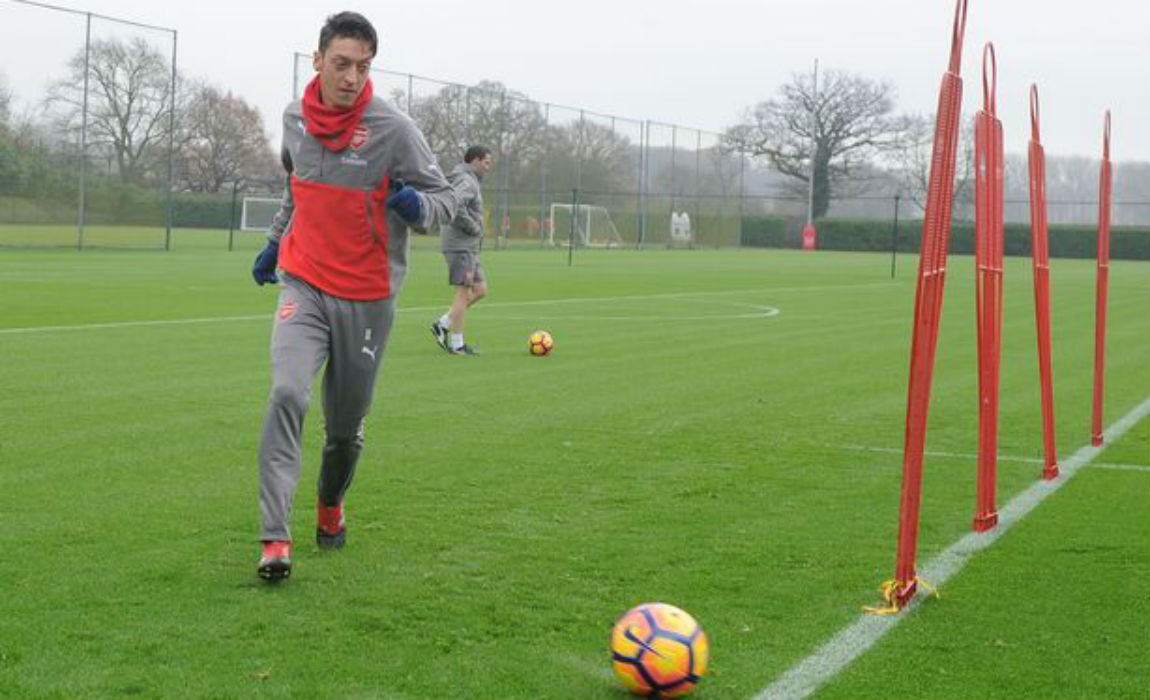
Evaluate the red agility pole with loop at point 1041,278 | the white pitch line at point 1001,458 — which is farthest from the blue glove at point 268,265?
the white pitch line at point 1001,458

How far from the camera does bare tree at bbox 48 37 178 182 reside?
41.7m

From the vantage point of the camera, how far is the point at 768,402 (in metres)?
12.5

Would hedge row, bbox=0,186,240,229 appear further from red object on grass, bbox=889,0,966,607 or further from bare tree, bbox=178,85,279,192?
red object on grass, bbox=889,0,966,607

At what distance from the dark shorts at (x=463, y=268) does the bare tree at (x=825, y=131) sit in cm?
8378

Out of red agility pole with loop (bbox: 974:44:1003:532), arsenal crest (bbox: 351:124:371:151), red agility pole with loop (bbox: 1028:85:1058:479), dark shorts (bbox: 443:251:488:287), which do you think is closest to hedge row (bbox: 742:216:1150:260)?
dark shorts (bbox: 443:251:488:287)

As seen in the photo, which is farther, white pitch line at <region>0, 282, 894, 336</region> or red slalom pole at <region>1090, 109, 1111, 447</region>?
white pitch line at <region>0, 282, 894, 336</region>

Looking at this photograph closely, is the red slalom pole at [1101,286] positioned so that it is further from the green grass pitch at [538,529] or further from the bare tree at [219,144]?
the bare tree at [219,144]

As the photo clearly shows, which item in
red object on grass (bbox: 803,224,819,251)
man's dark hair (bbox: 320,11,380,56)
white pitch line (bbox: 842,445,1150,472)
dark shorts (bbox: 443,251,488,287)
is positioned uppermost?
red object on grass (bbox: 803,224,819,251)

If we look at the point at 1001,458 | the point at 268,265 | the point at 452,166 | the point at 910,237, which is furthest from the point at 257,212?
the point at 268,265

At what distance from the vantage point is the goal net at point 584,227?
6391 cm

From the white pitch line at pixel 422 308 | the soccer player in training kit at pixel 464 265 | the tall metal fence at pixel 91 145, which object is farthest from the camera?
the tall metal fence at pixel 91 145

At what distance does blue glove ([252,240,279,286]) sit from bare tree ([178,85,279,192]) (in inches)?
1707

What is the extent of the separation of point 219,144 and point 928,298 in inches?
2322

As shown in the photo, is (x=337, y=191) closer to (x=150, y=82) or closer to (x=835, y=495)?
(x=835, y=495)
